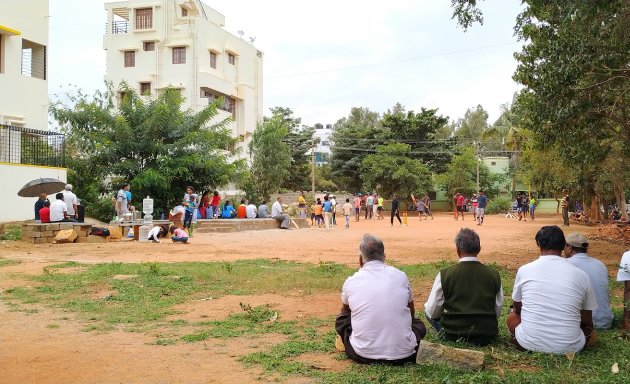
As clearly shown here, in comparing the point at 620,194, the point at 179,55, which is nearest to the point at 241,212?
the point at 179,55

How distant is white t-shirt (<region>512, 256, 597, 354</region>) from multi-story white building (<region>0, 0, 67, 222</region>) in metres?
19.3

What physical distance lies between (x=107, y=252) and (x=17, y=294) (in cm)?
621

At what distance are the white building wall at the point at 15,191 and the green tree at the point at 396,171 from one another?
32593 mm

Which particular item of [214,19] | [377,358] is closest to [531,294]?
[377,358]

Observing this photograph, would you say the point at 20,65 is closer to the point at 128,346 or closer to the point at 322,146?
the point at 128,346

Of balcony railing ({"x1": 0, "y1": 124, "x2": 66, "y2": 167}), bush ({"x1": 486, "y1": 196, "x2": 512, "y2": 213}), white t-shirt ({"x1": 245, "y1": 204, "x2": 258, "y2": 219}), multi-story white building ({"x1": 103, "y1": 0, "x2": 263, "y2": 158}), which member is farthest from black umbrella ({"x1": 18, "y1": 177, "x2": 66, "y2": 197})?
bush ({"x1": 486, "y1": 196, "x2": 512, "y2": 213})

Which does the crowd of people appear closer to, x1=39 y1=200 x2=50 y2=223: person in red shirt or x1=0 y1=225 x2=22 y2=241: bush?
x1=39 y1=200 x2=50 y2=223: person in red shirt

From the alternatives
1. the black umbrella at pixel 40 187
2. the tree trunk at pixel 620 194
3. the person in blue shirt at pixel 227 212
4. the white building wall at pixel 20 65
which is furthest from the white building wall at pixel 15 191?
the tree trunk at pixel 620 194

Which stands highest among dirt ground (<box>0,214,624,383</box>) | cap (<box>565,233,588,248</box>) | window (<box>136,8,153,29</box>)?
window (<box>136,8,153,29</box>)

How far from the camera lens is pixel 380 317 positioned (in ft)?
15.9

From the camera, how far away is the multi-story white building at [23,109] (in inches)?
798

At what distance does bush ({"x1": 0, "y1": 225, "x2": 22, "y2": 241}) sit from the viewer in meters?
17.7

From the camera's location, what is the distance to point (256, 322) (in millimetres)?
6930

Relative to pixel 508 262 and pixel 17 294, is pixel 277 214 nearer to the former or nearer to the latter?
pixel 508 262
